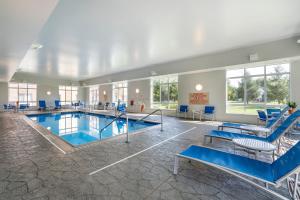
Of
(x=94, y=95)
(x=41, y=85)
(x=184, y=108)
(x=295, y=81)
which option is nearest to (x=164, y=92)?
(x=184, y=108)

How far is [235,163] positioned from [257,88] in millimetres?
6578

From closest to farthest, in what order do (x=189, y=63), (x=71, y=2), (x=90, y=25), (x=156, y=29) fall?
(x=71, y=2), (x=90, y=25), (x=156, y=29), (x=189, y=63)

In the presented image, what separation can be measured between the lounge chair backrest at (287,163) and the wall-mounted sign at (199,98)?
6535mm

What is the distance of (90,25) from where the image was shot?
4.14m

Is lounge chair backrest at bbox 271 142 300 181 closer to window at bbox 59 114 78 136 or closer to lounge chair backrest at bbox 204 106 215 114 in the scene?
lounge chair backrest at bbox 204 106 215 114

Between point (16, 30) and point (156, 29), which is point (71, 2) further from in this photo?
point (156, 29)

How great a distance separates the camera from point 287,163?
1.56 m

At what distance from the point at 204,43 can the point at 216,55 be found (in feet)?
5.06

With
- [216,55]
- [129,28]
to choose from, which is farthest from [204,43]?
[129,28]

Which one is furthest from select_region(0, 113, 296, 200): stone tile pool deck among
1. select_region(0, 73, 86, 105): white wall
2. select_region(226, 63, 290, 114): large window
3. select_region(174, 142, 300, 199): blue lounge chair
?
select_region(0, 73, 86, 105): white wall

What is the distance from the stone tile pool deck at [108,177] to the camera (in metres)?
1.77

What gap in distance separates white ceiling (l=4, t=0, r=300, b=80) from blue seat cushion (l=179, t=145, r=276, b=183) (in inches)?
125

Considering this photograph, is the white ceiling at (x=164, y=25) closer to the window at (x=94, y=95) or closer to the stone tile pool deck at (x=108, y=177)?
the stone tile pool deck at (x=108, y=177)

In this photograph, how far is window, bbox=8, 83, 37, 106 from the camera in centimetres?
1331
